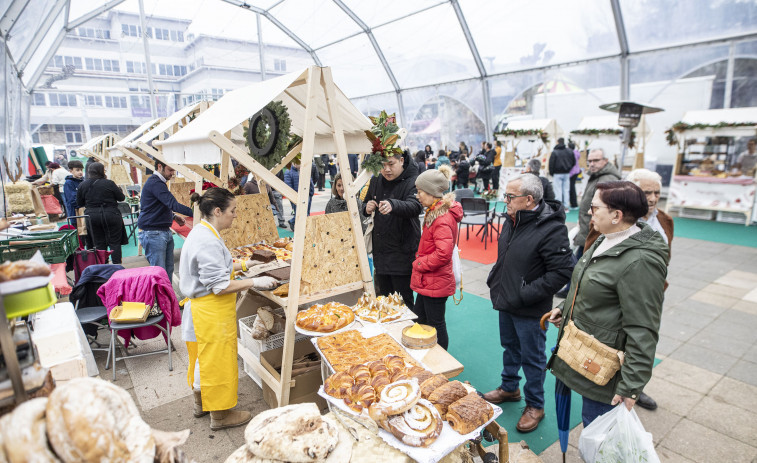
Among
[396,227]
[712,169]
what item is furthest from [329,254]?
[712,169]

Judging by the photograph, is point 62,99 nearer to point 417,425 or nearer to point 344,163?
point 344,163

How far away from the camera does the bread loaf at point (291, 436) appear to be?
1.56 metres

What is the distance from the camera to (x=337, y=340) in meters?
2.75

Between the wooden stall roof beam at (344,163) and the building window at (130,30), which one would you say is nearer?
the wooden stall roof beam at (344,163)

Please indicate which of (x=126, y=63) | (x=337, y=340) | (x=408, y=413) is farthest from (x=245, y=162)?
(x=126, y=63)

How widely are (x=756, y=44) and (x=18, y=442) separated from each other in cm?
1429

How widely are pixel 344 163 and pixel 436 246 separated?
1044mm

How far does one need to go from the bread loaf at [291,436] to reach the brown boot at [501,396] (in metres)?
2.18

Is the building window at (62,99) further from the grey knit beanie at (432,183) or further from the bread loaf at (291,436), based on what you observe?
the bread loaf at (291,436)

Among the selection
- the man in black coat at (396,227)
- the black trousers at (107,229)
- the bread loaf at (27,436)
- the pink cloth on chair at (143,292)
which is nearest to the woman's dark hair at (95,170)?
the black trousers at (107,229)

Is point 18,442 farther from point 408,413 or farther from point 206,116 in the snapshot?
point 206,116

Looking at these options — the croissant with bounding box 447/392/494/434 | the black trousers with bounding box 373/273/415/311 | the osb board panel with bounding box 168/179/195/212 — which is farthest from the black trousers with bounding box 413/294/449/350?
the osb board panel with bounding box 168/179/195/212

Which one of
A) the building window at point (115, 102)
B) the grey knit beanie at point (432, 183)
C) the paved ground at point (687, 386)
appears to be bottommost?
the paved ground at point (687, 386)

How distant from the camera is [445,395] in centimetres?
198
